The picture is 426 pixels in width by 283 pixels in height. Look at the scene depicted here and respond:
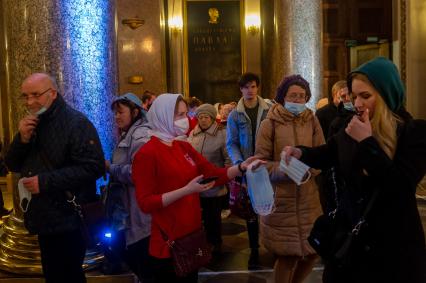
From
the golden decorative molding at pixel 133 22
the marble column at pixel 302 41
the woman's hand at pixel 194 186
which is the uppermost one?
the golden decorative molding at pixel 133 22

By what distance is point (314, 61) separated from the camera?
24.9ft

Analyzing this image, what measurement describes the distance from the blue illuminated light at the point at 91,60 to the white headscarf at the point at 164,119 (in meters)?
1.74

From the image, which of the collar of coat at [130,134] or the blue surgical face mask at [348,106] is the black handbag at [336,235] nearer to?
the collar of coat at [130,134]

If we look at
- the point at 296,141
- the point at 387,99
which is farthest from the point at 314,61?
the point at 387,99

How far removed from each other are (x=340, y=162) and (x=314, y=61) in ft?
17.8

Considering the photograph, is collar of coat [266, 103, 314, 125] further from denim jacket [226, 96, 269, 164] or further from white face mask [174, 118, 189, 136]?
denim jacket [226, 96, 269, 164]

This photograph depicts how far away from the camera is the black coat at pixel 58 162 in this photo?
10.0 ft

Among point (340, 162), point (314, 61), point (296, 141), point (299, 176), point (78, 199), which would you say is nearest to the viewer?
point (340, 162)

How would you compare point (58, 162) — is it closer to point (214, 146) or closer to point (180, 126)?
point (180, 126)

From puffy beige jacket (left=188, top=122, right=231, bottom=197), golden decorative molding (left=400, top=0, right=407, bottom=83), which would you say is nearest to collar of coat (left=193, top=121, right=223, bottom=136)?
puffy beige jacket (left=188, top=122, right=231, bottom=197)

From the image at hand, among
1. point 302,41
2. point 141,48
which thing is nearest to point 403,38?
point 302,41

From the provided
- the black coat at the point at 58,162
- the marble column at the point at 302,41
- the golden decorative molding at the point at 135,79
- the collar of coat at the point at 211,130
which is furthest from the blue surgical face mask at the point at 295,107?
the golden decorative molding at the point at 135,79

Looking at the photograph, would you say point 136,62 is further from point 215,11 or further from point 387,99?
point 387,99

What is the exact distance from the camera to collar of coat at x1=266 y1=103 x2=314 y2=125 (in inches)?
148
